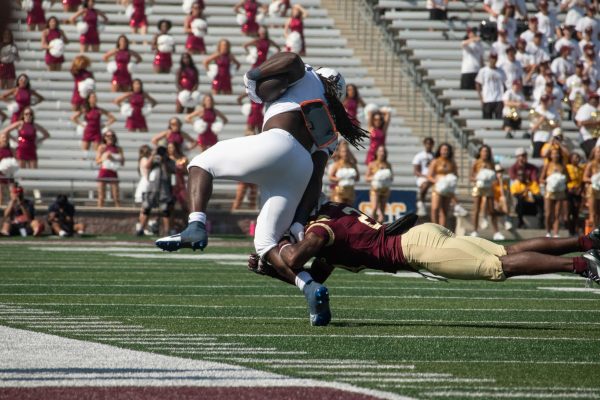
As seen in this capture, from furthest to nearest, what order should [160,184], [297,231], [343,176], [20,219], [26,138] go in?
[26,138] → [343,176] → [160,184] → [20,219] → [297,231]

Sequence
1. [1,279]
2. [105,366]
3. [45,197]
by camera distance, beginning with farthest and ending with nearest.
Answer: [45,197] → [1,279] → [105,366]

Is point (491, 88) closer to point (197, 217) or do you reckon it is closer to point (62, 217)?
point (62, 217)

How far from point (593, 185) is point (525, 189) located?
129cm

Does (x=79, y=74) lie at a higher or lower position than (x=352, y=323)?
lower

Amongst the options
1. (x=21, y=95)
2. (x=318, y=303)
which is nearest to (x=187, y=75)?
(x=21, y=95)

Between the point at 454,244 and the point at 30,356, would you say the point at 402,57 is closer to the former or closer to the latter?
the point at 454,244

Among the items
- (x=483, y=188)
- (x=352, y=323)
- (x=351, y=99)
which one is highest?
(x=352, y=323)

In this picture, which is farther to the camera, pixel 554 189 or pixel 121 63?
pixel 121 63

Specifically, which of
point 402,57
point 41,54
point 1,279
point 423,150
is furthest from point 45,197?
point 1,279

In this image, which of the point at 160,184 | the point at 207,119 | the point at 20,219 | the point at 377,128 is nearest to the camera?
the point at 20,219

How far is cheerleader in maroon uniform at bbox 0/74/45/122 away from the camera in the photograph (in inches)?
894

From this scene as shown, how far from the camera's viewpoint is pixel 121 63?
24.0 metres

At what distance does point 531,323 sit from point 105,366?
333 centimetres

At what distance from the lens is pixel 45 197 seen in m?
21.4
